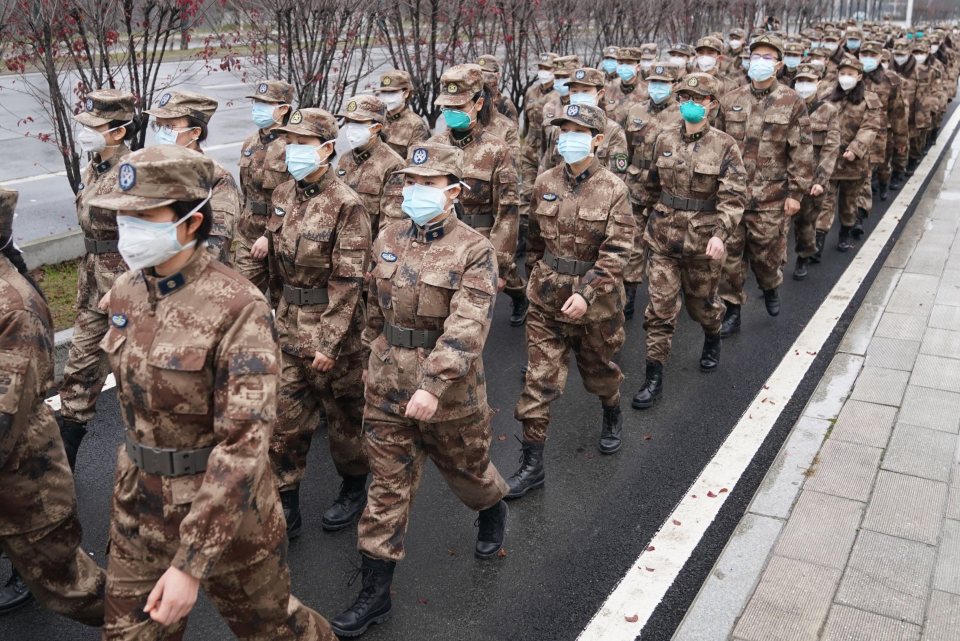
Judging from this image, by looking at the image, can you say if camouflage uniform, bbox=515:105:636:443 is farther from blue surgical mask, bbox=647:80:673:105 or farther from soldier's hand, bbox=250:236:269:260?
blue surgical mask, bbox=647:80:673:105

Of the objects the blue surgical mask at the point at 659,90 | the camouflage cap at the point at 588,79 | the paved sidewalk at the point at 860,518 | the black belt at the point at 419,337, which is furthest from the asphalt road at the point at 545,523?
the blue surgical mask at the point at 659,90

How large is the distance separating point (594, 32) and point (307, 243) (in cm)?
1389

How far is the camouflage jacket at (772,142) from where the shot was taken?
8.66m

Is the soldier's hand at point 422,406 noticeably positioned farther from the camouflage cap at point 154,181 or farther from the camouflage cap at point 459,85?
the camouflage cap at point 459,85

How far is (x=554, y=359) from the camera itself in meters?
5.82

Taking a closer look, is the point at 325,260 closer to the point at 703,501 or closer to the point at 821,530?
the point at 703,501

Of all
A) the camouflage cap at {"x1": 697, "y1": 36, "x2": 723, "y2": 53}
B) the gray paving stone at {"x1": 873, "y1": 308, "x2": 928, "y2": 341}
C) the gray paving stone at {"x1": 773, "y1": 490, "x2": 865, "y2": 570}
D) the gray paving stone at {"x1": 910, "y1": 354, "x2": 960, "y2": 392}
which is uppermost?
the camouflage cap at {"x1": 697, "y1": 36, "x2": 723, "y2": 53}

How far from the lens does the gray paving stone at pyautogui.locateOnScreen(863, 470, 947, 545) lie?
202 inches

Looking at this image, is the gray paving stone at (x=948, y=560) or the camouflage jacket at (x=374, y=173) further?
the camouflage jacket at (x=374, y=173)

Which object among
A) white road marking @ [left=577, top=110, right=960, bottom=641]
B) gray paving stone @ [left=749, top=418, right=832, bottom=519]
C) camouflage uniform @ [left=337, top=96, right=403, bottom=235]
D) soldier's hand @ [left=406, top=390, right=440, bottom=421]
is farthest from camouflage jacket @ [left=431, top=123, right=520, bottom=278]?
soldier's hand @ [left=406, top=390, right=440, bottom=421]

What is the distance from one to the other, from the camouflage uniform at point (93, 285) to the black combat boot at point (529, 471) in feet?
8.41

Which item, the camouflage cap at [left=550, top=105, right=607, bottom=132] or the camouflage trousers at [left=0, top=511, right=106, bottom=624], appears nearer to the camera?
the camouflage trousers at [left=0, top=511, right=106, bottom=624]

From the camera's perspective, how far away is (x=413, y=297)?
436 cm

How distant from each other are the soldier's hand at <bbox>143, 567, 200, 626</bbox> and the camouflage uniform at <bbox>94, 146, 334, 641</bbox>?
0.04 meters
